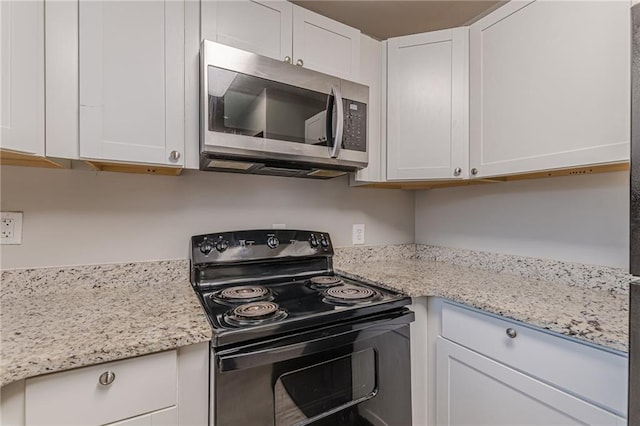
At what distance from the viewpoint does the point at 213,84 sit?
3.79 ft

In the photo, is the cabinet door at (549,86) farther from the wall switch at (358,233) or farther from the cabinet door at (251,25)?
the cabinet door at (251,25)

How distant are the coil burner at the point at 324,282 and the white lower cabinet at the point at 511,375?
0.44 metres

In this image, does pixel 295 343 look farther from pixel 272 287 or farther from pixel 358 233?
pixel 358 233

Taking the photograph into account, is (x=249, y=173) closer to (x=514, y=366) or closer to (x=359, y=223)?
(x=359, y=223)

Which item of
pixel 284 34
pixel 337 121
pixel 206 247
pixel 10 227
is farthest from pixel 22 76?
pixel 337 121

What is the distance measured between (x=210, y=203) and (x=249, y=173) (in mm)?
251

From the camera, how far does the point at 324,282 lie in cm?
149

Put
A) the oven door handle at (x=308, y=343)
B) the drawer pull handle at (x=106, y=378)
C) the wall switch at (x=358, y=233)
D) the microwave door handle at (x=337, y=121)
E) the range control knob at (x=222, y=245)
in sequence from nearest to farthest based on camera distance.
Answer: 1. the drawer pull handle at (x=106, y=378)
2. the oven door handle at (x=308, y=343)
3. the microwave door handle at (x=337, y=121)
4. the range control knob at (x=222, y=245)
5. the wall switch at (x=358, y=233)

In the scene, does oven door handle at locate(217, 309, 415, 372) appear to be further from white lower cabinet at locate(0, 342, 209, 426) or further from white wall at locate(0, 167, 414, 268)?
white wall at locate(0, 167, 414, 268)

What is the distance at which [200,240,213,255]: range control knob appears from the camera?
1428mm

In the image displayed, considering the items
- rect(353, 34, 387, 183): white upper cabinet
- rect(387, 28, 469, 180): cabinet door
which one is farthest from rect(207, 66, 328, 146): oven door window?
rect(387, 28, 469, 180): cabinet door

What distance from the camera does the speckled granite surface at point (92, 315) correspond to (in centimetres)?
74

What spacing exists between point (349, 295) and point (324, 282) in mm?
257

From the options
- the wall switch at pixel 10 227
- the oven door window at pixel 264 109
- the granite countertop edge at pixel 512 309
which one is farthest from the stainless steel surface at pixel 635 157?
the wall switch at pixel 10 227
